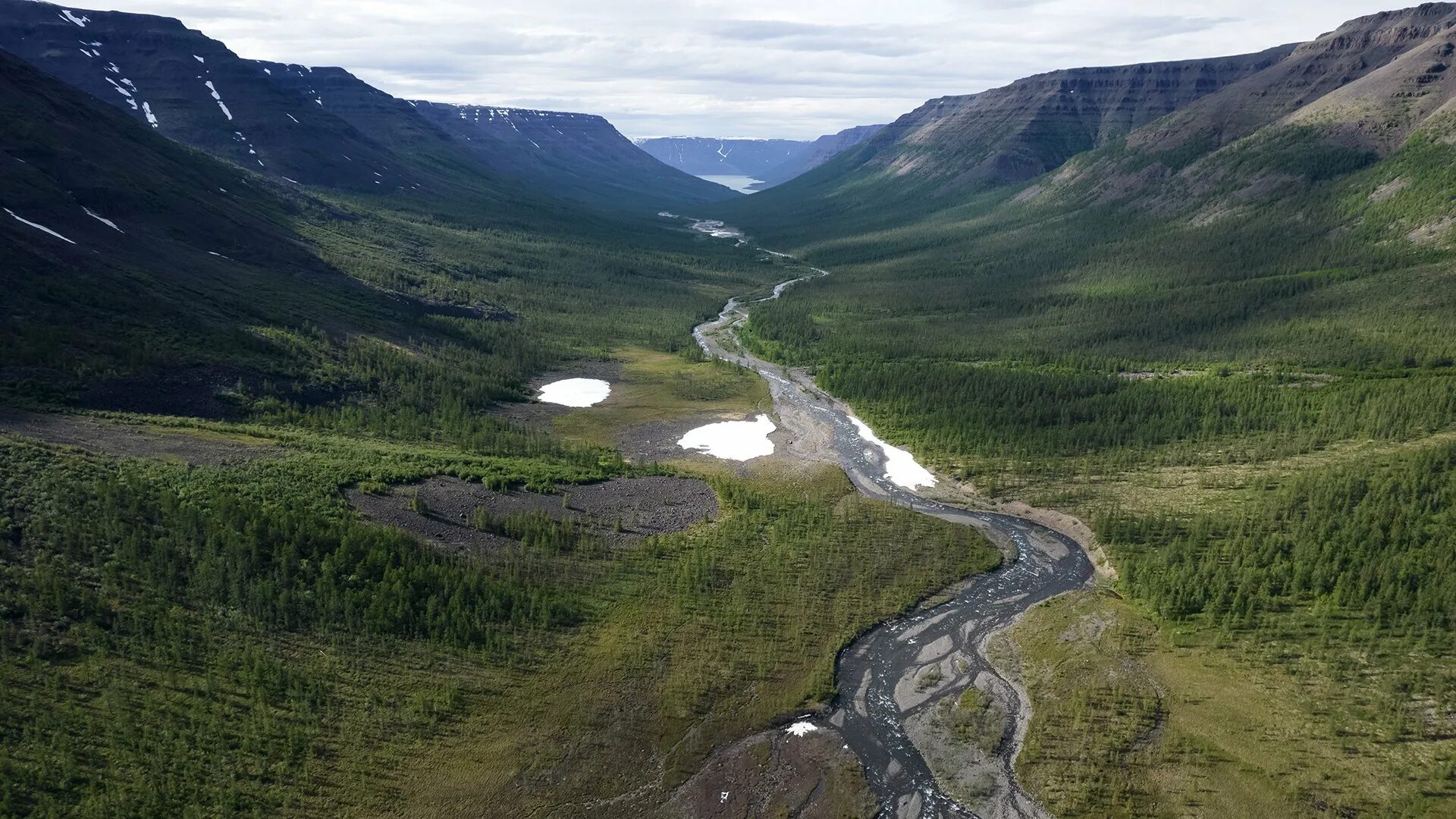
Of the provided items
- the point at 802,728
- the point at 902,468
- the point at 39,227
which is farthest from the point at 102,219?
the point at 802,728

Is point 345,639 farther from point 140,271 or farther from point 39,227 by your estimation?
point 39,227

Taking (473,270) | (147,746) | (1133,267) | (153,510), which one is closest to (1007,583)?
(147,746)

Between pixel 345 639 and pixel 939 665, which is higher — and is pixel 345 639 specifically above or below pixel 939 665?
above

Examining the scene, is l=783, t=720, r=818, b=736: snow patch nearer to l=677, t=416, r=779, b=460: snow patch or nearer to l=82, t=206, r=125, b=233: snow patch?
Answer: l=677, t=416, r=779, b=460: snow patch

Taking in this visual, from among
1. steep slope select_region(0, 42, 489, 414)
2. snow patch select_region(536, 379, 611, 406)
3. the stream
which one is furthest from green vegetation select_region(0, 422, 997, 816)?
snow patch select_region(536, 379, 611, 406)

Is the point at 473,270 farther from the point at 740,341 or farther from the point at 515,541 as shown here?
the point at 515,541

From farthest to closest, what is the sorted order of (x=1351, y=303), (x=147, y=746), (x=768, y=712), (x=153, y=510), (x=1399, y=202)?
1. (x=1399, y=202)
2. (x=1351, y=303)
3. (x=153, y=510)
4. (x=768, y=712)
5. (x=147, y=746)

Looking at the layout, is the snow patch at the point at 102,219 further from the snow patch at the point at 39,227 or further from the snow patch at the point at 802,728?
the snow patch at the point at 802,728

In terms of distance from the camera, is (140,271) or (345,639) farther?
(140,271)
